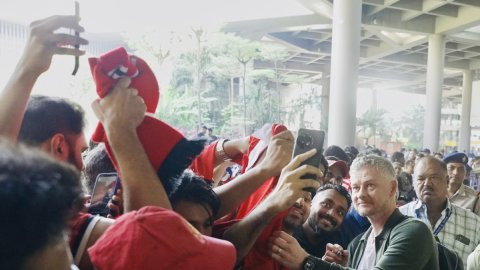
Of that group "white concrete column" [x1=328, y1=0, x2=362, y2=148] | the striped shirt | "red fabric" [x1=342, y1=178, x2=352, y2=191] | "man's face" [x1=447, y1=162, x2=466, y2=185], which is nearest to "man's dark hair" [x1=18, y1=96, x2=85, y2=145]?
"red fabric" [x1=342, y1=178, x2=352, y2=191]

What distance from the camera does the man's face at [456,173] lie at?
4.79m

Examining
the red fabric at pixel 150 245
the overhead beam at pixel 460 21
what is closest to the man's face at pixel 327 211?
the red fabric at pixel 150 245

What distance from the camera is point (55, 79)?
13359 millimetres

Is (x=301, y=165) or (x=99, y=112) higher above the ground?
(x=99, y=112)

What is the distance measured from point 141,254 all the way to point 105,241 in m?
0.10

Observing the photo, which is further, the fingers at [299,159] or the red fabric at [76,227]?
the fingers at [299,159]

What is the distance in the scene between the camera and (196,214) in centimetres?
146

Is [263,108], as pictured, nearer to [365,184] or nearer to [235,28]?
[235,28]

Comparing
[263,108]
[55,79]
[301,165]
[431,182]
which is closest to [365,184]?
[301,165]

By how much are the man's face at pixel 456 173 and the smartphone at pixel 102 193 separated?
4.26 m

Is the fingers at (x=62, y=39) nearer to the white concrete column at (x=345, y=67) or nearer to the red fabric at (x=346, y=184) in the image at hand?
the red fabric at (x=346, y=184)

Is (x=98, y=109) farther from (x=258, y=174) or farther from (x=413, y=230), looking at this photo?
(x=413, y=230)

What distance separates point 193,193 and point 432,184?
2.60 m

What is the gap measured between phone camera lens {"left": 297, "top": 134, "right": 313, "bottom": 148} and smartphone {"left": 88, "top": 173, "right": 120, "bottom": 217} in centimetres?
68
